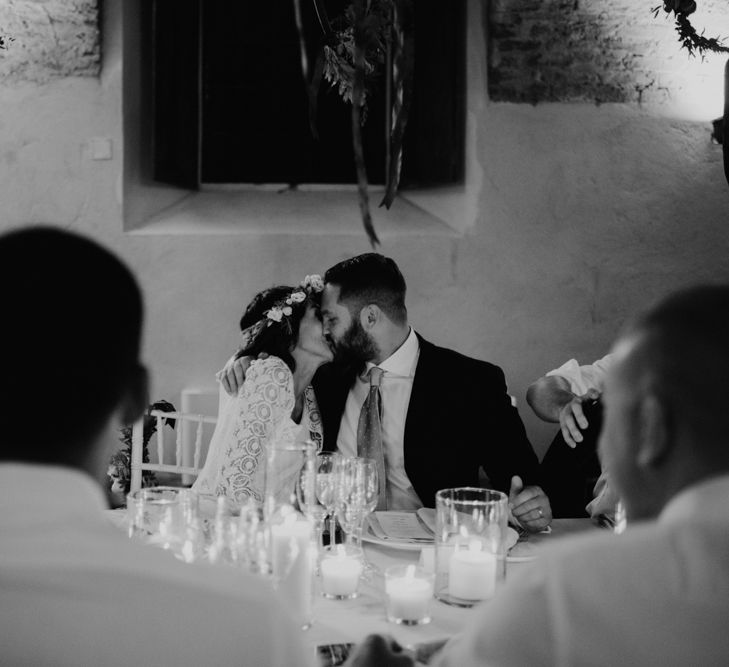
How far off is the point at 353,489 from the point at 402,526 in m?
0.37

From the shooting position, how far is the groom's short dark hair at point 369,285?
11.0 ft

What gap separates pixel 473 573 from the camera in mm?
1828

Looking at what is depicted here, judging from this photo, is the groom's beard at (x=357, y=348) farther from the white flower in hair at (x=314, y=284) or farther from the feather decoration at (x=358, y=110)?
the feather decoration at (x=358, y=110)

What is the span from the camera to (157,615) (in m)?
0.93

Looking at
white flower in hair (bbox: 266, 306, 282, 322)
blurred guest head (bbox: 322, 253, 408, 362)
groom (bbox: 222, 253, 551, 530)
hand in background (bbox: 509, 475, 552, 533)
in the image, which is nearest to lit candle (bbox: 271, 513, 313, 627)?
hand in background (bbox: 509, 475, 552, 533)

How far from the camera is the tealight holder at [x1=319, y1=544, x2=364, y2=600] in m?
1.86

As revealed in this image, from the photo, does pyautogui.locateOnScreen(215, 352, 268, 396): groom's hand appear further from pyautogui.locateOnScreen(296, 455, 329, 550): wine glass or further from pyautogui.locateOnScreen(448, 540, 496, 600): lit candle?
pyautogui.locateOnScreen(448, 540, 496, 600): lit candle

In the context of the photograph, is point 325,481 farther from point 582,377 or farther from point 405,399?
point 582,377

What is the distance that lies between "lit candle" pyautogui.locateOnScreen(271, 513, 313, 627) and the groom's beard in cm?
162

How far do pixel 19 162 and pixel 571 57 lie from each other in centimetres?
276

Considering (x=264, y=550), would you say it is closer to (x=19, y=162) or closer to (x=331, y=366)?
(x=331, y=366)

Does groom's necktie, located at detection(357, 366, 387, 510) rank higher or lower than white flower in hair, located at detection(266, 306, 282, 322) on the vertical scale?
lower

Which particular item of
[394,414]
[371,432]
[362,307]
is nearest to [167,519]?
[371,432]

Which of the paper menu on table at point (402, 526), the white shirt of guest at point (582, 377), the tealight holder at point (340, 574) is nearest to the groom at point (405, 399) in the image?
the white shirt of guest at point (582, 377)
